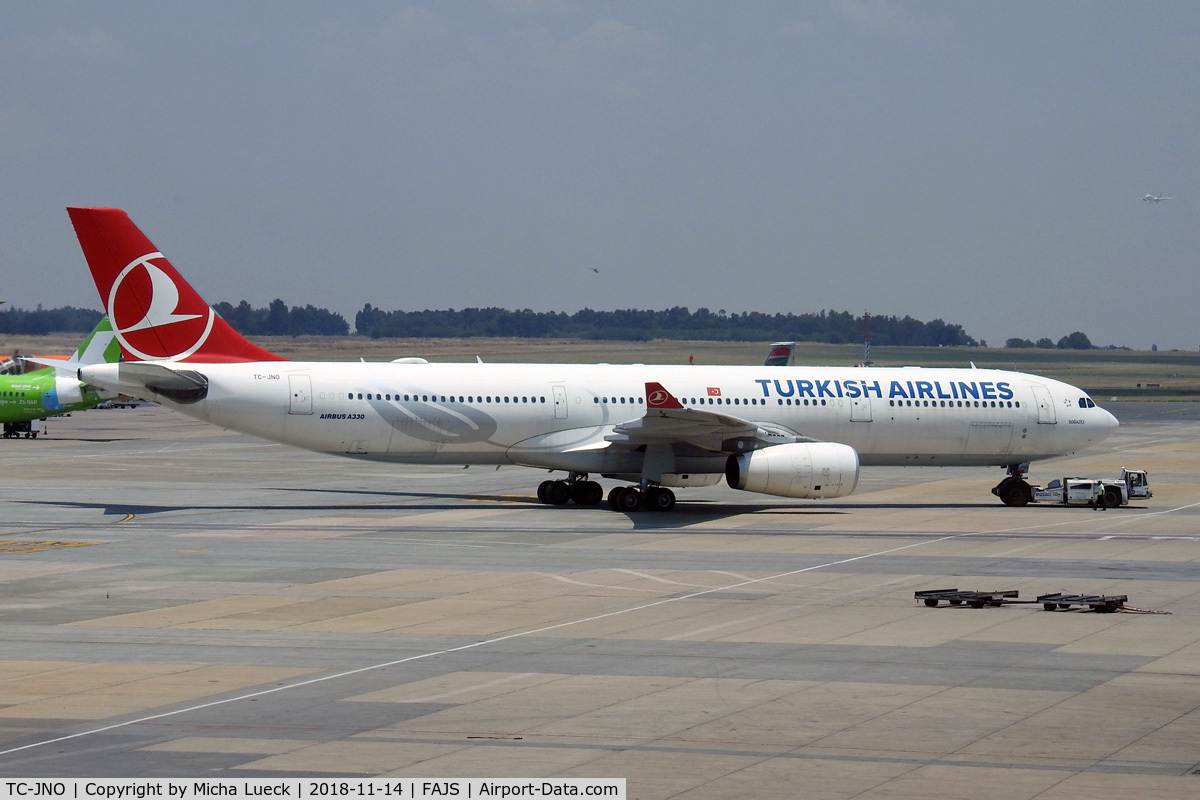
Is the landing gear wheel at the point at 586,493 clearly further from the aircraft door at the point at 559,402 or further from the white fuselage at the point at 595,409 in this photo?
the aircraft door at the point at 559,402

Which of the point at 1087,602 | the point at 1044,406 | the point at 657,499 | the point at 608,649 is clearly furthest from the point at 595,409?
the point at 608,649

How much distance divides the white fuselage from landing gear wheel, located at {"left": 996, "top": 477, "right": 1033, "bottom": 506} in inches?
35.7

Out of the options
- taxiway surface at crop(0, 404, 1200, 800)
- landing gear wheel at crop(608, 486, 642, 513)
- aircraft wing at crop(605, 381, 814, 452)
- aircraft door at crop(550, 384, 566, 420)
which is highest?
aircraft door at crop(550, 384, 566, 420)

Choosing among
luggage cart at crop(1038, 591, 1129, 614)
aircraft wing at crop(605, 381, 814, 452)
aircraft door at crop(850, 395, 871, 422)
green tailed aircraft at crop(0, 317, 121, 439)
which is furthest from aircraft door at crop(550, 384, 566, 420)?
green tailed aircraft at crop(0, 317, 121, 439)

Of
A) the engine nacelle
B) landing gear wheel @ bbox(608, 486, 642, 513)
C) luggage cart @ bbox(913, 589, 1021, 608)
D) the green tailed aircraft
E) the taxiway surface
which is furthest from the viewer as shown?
the green tailed aircraft

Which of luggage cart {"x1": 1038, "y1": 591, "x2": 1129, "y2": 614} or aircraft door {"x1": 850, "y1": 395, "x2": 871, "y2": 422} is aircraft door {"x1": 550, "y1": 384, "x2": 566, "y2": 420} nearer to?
aircraft door {"x1": 850, "y1": 395, "x2": 871, "y2": 422}

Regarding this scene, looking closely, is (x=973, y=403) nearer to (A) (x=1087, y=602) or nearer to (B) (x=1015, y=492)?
(B) (x=1015, y=492)

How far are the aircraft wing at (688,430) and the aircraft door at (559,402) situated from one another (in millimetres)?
1436

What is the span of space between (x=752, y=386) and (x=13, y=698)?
26834 millimetres

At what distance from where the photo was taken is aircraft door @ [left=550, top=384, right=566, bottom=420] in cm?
3847

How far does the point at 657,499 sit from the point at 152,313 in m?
13.9

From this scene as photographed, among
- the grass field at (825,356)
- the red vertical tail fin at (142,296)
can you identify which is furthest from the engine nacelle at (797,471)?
the grass field at (825,356)

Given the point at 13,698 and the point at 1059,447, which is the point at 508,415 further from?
the point at 13,698

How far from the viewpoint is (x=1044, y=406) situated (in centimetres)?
4181
